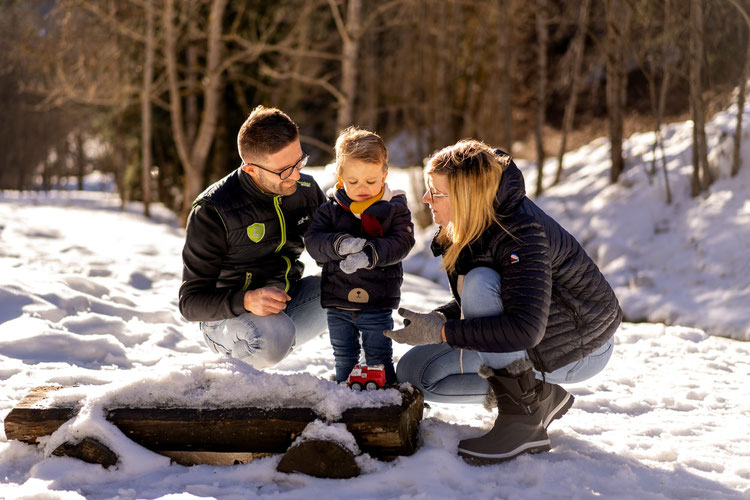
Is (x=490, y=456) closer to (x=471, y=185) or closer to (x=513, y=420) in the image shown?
(x=513, y=420)

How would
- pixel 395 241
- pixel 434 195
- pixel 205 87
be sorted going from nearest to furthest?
pixel 434 195 → pixel 395 241 → pixel 205 87

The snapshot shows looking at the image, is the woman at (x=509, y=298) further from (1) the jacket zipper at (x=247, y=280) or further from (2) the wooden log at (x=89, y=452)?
(2) the wooden log at (x=89, y=452)

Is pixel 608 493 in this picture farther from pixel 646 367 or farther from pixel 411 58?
pixel 411 58

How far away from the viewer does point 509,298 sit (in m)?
2.48

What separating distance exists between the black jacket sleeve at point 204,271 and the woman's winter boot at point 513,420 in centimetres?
112

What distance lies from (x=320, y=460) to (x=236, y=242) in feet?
3.70

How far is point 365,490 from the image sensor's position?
2305mm

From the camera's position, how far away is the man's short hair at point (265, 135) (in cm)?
301

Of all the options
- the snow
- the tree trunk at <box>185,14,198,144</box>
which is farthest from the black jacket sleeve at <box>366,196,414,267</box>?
the tree trunk at <box>185,14,198,144</box>

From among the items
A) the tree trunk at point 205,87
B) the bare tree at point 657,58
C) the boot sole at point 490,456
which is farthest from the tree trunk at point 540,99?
the boot sole at point 490,456

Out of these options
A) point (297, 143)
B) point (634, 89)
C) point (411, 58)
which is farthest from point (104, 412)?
point (634, 89)

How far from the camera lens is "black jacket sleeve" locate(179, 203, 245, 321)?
301 cm

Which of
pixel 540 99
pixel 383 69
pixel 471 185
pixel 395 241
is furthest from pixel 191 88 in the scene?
pixel 383 69

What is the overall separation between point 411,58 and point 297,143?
17653 mm
